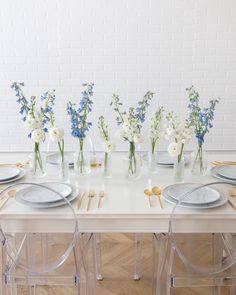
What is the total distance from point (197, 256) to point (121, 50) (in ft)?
6.06

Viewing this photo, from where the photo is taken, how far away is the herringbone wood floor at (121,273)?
2.63 metres

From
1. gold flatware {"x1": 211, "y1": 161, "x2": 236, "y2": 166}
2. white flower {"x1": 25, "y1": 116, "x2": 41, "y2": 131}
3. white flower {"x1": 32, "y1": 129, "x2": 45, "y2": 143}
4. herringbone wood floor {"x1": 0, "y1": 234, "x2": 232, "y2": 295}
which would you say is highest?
white flower {"x1": 25, "y1": 116, "x2": 41, "y2": 131}

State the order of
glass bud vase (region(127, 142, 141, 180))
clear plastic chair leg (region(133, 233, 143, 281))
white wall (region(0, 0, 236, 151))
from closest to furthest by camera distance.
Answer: glass bud vase (region(127, 142, 141, 180)), clear plastic chair leg (region(133, 233, 143, 281)), white wall (region(0, 0, 236, 151))

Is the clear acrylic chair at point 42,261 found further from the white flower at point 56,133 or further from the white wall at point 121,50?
the white wall at point 121,50

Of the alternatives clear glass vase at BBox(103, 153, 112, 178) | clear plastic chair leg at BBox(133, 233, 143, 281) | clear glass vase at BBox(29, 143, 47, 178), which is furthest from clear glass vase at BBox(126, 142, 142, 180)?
clear plastic chair leg at BBox(133, 233, 143, 281)

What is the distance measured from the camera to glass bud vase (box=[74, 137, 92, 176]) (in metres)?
2.33

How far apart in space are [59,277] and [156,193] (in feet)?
1.94

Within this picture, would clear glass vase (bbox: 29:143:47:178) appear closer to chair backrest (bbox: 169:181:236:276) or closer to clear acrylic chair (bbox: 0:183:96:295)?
clear acrylic chair (bbox: 0:183:96:295)

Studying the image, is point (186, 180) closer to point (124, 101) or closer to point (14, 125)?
point (124, 101)

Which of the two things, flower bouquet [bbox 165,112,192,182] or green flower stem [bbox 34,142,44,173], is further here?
green flower stem [bbox 34,142,44,173]

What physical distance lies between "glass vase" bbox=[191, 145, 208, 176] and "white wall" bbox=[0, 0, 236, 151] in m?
1.15

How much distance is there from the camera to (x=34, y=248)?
7.38 feet

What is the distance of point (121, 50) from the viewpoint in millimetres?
3348

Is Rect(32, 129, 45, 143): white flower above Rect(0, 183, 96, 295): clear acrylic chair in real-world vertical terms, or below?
above
